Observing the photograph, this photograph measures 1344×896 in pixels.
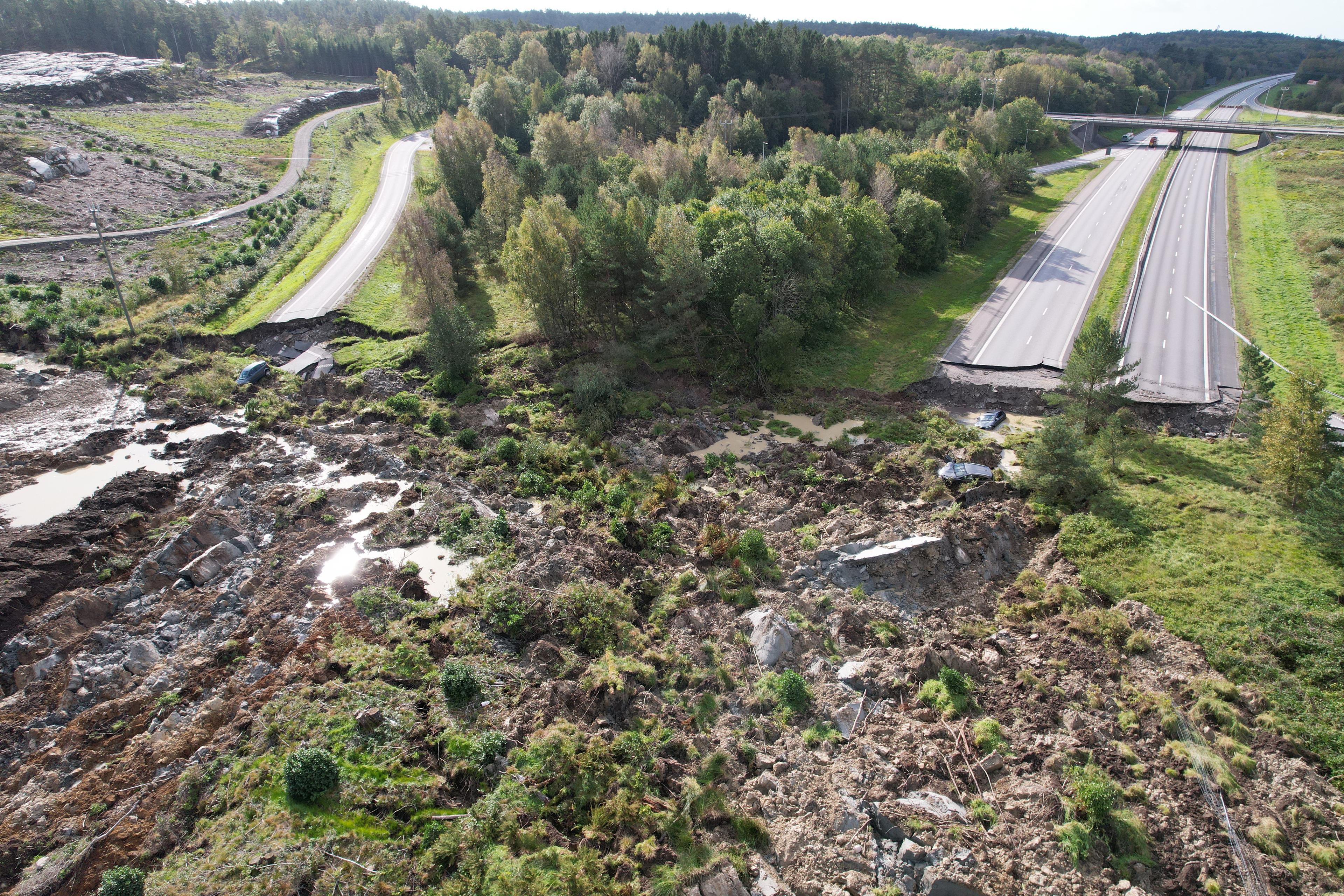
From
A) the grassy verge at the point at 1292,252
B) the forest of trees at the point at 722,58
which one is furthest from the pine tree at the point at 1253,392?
the forest of trees at the point at 722,58

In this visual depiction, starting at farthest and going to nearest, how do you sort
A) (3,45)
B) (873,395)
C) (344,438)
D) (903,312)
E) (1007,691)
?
(3,45) < (903,312) < (873,395) < (344,438) < (1007,691)

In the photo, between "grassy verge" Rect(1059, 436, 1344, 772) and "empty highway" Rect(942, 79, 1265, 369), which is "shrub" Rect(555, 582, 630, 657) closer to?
"grassy verge" Rect(1059, 436, 1344, 772)

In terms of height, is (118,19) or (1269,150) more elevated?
(118,19)

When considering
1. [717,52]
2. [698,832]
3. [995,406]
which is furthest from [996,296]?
[717,52]

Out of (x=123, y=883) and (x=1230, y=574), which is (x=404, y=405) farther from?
(x=1230, y=574)

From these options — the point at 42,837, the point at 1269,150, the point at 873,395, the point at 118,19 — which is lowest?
the point at 42,837

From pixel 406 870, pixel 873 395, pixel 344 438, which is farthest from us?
pixel 873 395

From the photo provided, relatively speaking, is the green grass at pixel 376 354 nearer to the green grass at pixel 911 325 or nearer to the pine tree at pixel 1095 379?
the green grass at pixel 911 325

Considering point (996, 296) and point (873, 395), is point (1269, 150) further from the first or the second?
point (873, 395)
